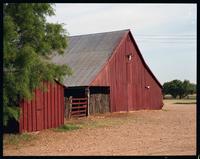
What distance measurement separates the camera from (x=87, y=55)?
3644 cm

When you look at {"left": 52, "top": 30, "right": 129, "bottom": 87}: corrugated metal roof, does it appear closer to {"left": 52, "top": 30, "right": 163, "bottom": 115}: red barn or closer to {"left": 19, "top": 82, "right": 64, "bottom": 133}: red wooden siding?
{"left": 52, "top": 30, "right": 163, "bottom": 115}: red barn

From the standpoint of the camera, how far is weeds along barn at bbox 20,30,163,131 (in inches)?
1258

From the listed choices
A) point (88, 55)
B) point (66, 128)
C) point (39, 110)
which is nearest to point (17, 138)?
point (39, 110)

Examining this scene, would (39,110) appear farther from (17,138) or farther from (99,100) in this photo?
(99,100)

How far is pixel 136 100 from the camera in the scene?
123 feet

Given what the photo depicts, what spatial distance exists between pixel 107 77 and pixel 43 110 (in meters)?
12.1

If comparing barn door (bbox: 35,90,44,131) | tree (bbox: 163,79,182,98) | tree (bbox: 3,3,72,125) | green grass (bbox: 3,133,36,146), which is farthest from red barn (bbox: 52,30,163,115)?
tree (bbox: 163,79,182,98)

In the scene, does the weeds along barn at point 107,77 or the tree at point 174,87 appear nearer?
the weeds along barn at point 107,77

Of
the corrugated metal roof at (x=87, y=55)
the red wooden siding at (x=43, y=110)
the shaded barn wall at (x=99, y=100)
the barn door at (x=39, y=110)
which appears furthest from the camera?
the corrugated metal roof at (x=87, y=55)

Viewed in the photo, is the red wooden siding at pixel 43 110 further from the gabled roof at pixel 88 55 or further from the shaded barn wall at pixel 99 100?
the shaded barn wall at pixel 99 100

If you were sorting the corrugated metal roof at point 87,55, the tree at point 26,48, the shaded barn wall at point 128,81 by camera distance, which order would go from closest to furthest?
the tree at point 26,48
the corrugated metal roof at point 87,55
the shaded barn wall at point 128,81

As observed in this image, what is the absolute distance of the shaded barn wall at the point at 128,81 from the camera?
34.2 meters

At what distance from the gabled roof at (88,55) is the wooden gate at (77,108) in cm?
154

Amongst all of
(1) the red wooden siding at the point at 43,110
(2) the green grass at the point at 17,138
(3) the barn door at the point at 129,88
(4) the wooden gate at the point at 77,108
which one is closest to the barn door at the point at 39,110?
(1) the red wooden siding at the point at 43,110
